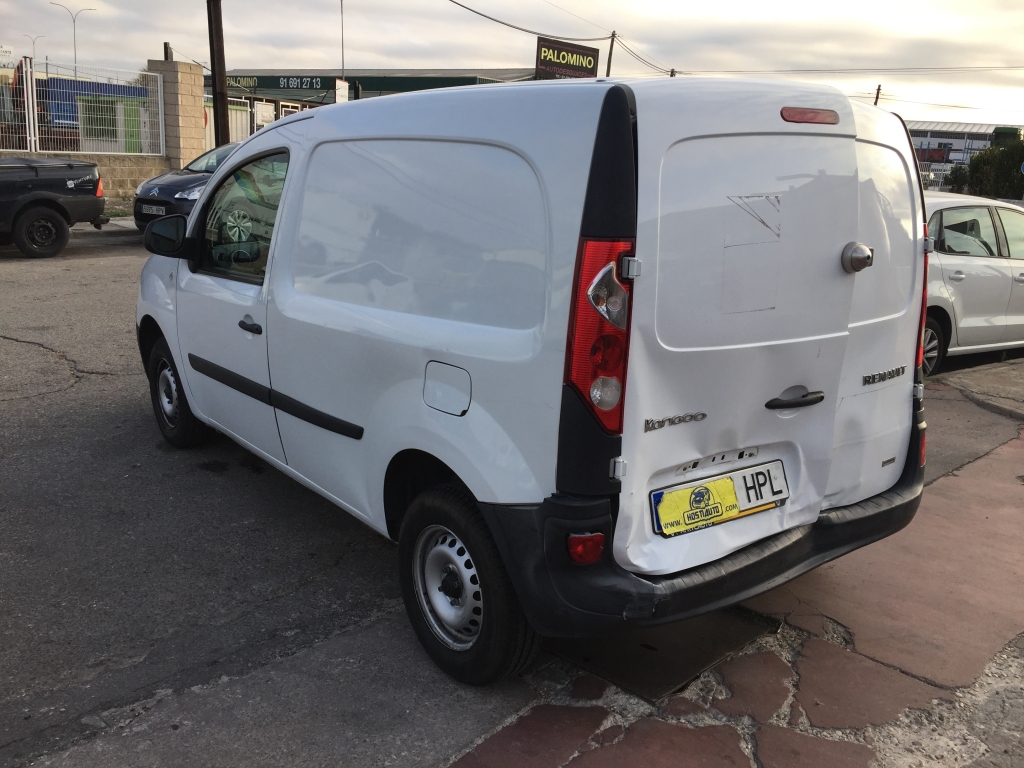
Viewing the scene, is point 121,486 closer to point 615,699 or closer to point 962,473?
point 615,699

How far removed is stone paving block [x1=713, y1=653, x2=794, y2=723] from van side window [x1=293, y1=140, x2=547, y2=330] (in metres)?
1.48

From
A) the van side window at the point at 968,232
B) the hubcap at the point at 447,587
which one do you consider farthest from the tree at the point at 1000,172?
the hubcap at the point at 447,587

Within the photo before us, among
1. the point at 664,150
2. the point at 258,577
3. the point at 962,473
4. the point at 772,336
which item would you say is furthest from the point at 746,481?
the point at 962,473

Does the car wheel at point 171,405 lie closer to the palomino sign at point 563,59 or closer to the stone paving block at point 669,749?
the stone paving block at point 669,749

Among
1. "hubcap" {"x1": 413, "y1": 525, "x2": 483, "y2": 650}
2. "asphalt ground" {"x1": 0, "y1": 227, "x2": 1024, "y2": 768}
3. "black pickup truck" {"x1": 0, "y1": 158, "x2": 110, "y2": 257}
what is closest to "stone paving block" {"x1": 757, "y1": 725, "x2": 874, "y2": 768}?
"asphalt ground" {"x1": 0, "y1": 227, "x2": 1024, "y2": 768}

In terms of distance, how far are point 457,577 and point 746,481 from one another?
3.28 ft

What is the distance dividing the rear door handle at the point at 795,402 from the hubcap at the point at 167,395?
3.59 meters

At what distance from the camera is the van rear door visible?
97.9 inches

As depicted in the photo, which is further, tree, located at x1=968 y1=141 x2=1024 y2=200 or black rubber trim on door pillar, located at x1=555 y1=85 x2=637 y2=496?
tree, located at x1=968 y1=141 x2=1024 y2=200

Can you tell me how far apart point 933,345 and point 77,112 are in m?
17.6

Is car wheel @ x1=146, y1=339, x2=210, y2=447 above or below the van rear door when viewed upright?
below

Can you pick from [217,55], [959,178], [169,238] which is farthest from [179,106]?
[959,178]

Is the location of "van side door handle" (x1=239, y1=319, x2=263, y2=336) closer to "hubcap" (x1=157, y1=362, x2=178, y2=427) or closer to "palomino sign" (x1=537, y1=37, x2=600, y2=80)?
"hubcap" (x1=157, y1=362, x2=178, y2=427)

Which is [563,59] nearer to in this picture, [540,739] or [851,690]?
[851,690]
